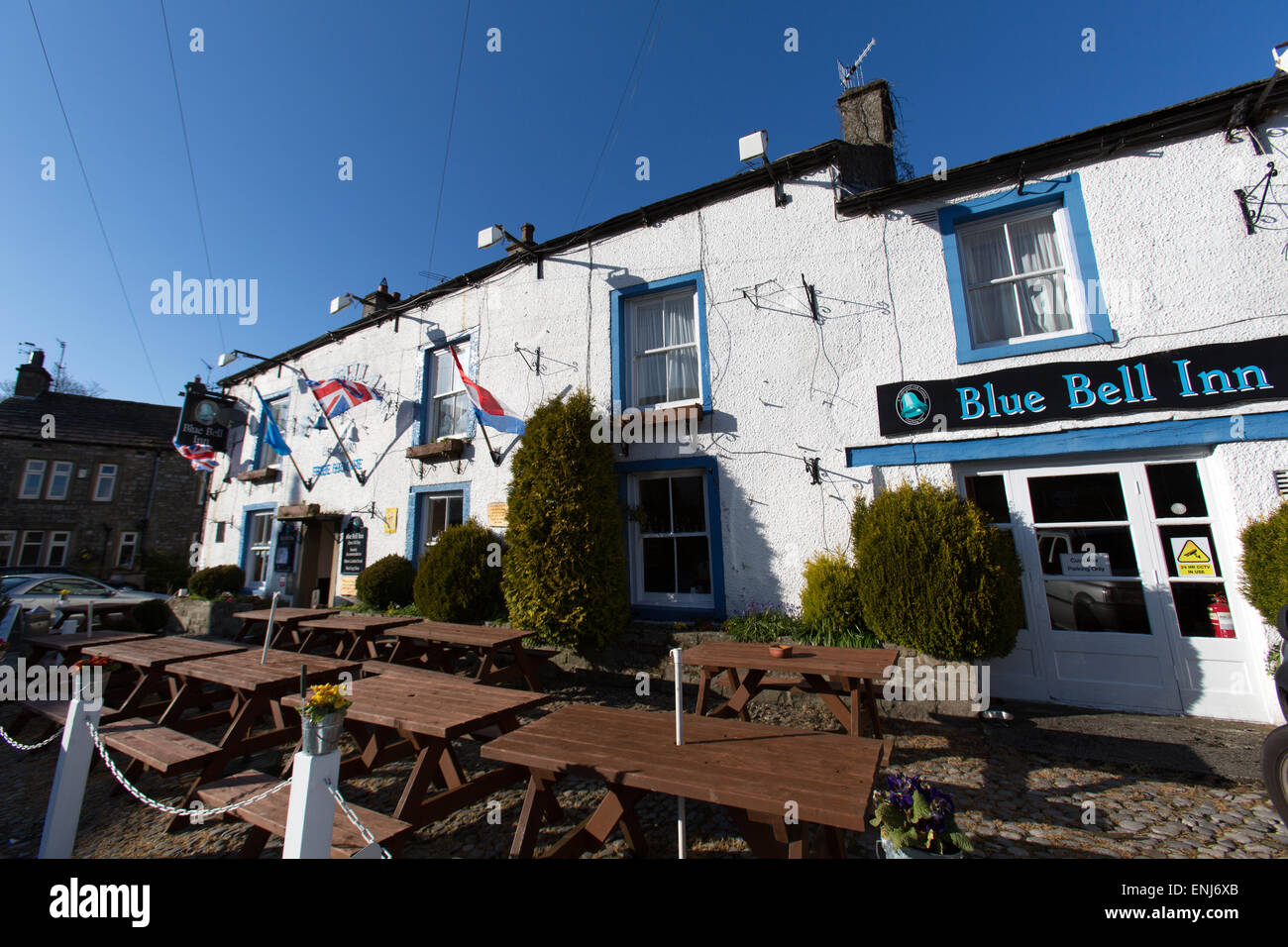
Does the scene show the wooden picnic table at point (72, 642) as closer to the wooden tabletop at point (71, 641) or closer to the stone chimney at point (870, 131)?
the wooden tabletop at point (71, 641)

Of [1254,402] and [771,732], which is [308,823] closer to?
[771,732]

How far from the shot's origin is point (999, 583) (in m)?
4.87

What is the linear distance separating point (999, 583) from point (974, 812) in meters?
2.23

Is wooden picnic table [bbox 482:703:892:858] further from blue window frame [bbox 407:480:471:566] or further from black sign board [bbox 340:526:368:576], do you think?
black sign board [bbox 340:526:368:576]

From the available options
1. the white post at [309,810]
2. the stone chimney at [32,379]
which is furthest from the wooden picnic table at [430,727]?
the stone chimney at [32,379]

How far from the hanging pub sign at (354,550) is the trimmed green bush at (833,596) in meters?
8.60

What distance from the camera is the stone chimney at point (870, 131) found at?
7.15 m

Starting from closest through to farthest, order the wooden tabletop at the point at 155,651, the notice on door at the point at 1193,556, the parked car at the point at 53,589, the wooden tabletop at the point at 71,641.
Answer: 1. the notice on door at the point at 1193,556
2. the wooden tabletop at the point at 155,651
3. the wooden tabletop at the point at 71,641
4. the parked car at the point at 53,589

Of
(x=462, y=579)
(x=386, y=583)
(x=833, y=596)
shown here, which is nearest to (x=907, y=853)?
(x=833, y=596)

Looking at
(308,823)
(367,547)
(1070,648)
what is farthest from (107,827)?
(1070,648)

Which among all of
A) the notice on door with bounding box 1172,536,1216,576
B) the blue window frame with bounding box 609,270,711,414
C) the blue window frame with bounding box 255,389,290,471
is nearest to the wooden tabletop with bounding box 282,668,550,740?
the blue window frame with bounding box 609,270,711,414

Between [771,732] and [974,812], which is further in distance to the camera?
[974,812]

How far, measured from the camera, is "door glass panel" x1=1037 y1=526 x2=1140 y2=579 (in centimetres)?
524
